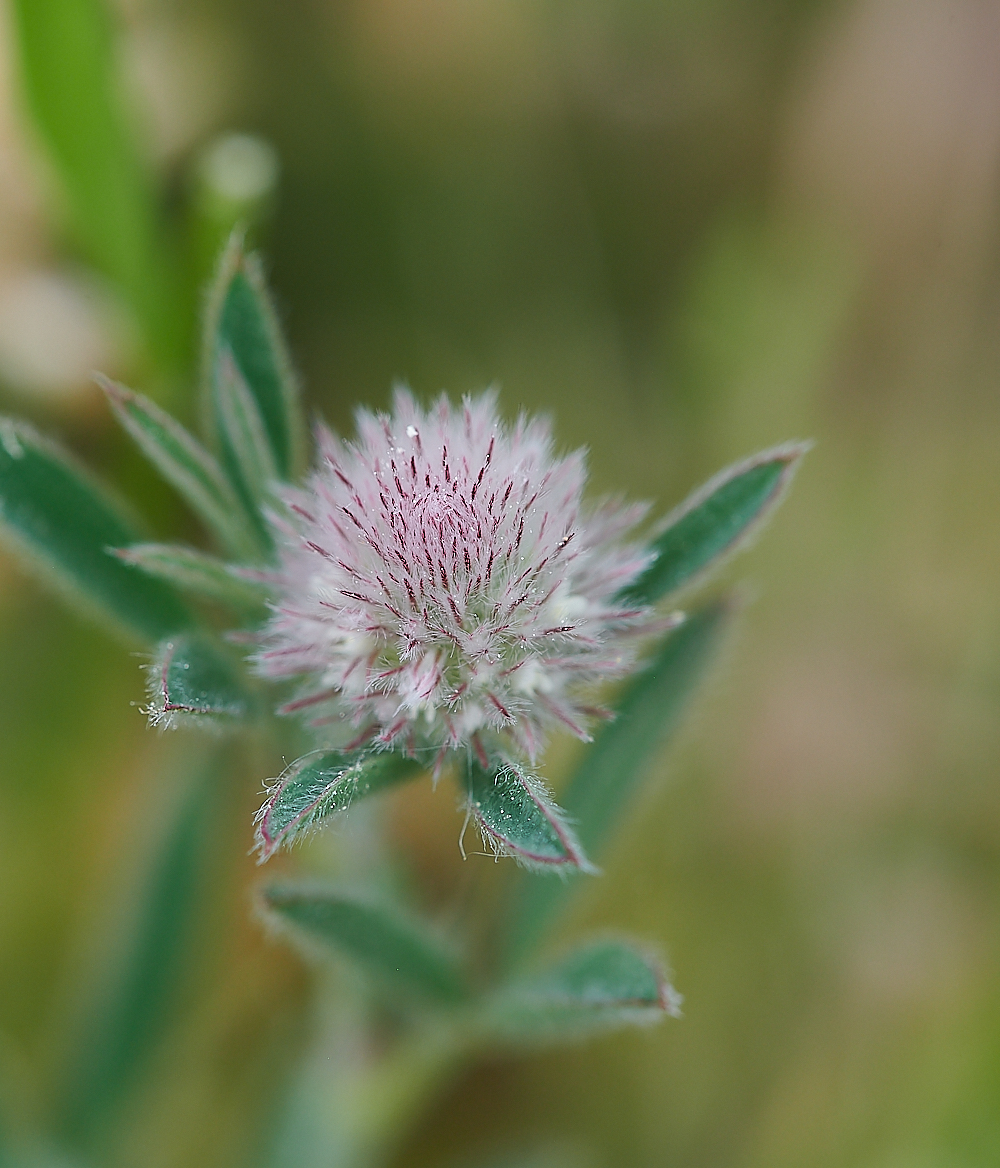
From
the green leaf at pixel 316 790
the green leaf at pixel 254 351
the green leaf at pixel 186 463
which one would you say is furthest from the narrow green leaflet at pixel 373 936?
the green leaf at pixel 254 351

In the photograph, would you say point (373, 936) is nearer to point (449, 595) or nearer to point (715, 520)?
point (449, 595)

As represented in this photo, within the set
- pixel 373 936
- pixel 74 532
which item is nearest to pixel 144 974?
pixel 373 936

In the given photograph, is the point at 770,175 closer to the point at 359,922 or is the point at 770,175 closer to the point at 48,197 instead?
the point at 48,197

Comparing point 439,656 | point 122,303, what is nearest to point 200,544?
point 122,303

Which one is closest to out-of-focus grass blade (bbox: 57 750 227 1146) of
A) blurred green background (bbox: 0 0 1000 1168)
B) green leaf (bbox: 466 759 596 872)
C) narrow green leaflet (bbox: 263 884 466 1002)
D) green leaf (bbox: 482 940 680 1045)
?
blurred green background (bbox: 0 0 1000 1168)

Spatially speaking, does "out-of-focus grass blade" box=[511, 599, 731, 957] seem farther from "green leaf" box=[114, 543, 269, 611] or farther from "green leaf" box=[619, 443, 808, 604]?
"green leaf" box=[114, 543, 269, 611]

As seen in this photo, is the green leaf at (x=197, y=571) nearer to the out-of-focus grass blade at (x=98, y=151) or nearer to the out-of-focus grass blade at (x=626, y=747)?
the out-of-focus grass blade at (x=626, y=747)
